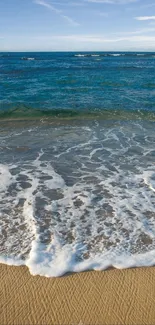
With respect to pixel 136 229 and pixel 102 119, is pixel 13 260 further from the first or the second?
pixel 102 119

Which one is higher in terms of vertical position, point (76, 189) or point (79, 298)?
point (76, 189)

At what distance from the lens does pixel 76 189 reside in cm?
920

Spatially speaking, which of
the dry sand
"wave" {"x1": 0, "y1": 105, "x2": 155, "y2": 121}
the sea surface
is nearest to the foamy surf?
the sea surface

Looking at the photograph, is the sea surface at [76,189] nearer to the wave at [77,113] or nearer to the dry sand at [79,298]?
the wave at [77,113]

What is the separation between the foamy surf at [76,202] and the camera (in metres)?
6.21

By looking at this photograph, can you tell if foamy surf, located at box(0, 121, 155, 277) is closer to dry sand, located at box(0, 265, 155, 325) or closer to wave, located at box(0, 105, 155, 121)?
dry sand, located at box(0, 265, 155, 325)

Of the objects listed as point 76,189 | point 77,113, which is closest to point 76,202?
point 76,189

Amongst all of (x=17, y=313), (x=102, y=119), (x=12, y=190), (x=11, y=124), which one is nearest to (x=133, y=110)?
(x=102, y=119)

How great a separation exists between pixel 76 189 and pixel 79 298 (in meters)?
4.18

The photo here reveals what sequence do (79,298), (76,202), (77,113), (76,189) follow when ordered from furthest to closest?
(77,113) → (76,189) → (76,202) → (79,298)

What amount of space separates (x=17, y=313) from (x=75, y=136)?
10523 mm

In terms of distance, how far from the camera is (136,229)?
7094 mm

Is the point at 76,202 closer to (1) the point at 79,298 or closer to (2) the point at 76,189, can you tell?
(2) the point at 76,189

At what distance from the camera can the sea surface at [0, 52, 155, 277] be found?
20.6 ft
